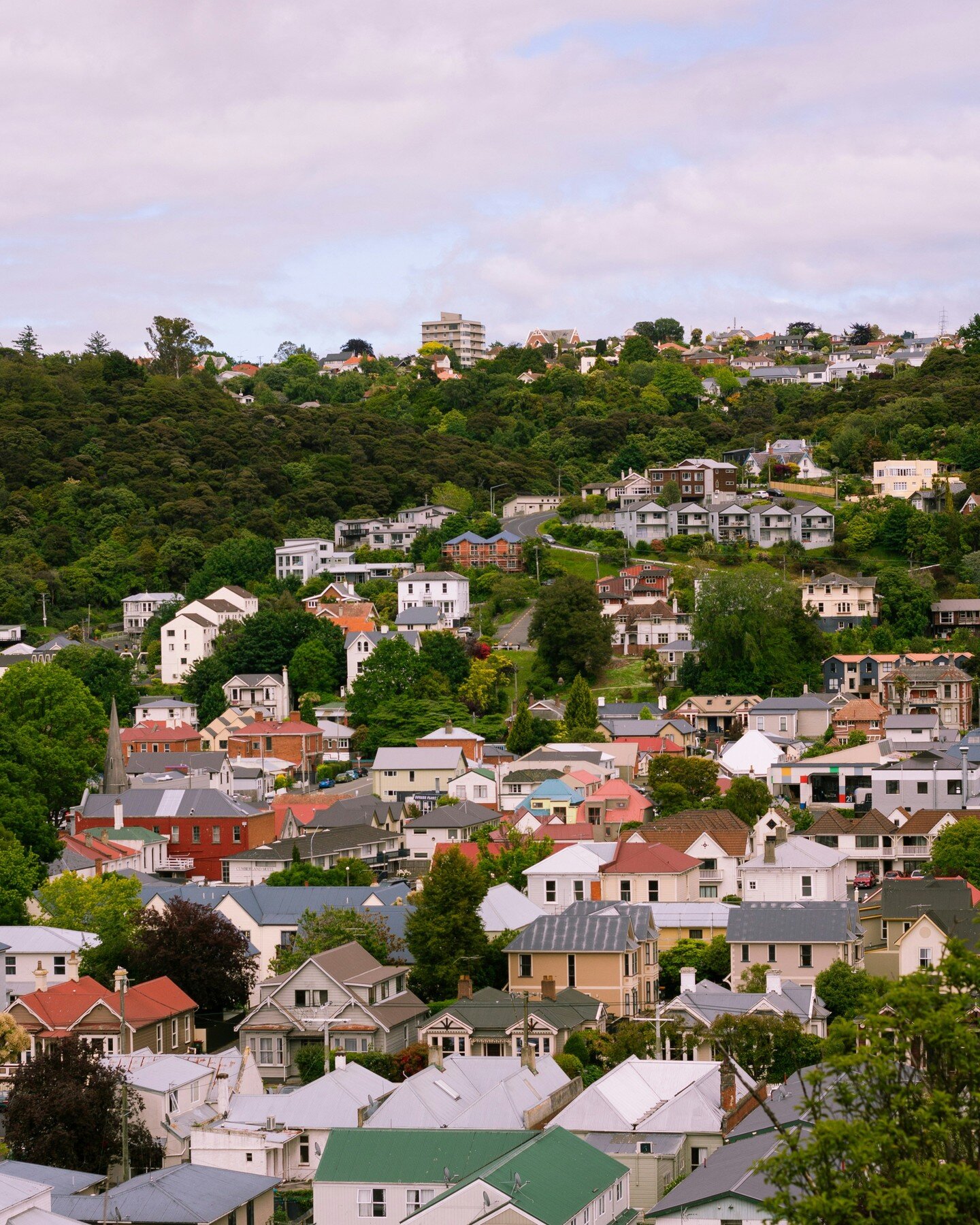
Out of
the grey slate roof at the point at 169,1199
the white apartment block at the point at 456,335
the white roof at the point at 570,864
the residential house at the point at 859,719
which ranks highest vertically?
the white apartment block at the point at 456,335

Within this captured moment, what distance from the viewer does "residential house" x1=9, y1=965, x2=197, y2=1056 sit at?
128 feet

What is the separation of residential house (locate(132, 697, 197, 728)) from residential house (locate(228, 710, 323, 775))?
527 centimetres

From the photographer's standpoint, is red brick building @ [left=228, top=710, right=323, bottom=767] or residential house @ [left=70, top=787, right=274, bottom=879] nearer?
residential house @ [left=70, top=787, right=274, bottom=879]

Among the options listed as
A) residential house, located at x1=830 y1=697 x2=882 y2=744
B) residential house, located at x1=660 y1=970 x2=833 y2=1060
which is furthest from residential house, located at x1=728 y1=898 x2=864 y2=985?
residential house, located at x1=830 y1=697 x2=882 y2=744

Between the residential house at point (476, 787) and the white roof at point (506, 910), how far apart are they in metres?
17.9

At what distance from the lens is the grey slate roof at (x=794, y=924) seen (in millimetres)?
44125

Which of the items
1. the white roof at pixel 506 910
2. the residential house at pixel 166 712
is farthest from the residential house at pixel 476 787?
the residential house at pixel 166 712

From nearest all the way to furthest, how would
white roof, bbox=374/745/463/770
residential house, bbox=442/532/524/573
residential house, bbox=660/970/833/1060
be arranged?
residential house, bbox=660/970/833/1060 < white roof, bbox=374/745/463/770 < residential house, bbox=442/532/524/573

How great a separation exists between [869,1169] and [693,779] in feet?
147

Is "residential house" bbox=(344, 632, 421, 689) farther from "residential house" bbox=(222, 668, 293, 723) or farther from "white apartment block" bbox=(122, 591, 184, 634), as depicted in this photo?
"white apartment block" bbox=(122, 591, 184, 634)

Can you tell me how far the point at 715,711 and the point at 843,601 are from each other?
1175 cm

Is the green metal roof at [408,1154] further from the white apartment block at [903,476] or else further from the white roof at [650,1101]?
the white apartment block at [903,476]

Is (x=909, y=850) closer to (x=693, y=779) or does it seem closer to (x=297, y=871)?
(x=693, y=779)

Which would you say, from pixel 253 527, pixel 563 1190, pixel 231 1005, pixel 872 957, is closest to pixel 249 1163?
pixel 563 1190
